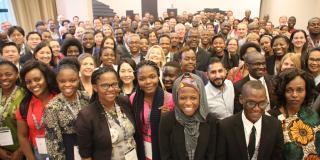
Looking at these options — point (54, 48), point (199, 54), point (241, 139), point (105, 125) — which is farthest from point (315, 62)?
point (54, 48)

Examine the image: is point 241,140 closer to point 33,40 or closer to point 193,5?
point 33,40

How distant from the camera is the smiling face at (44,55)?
353 cm

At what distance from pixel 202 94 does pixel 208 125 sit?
0.78 ft

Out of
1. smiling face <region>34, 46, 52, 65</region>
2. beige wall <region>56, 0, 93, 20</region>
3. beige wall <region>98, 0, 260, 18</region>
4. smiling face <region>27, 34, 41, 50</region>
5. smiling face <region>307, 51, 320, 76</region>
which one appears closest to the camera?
smiling face <region>307, 51, 320, 76</region>

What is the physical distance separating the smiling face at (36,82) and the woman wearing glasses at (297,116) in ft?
6.44

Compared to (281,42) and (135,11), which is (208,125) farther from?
(135,11)

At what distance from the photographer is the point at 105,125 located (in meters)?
1.98

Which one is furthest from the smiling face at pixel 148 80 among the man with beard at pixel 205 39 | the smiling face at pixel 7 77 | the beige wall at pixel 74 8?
the beige wall at pixel 74 8

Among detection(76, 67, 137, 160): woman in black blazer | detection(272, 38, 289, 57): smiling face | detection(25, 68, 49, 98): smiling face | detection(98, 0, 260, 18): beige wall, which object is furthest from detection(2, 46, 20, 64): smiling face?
detection(98, 0, 260, 18): beige wall

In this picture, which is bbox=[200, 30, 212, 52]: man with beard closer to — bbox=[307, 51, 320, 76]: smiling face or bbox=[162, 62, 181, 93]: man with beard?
bbox=[307, 51, 320, 76]: smiling face

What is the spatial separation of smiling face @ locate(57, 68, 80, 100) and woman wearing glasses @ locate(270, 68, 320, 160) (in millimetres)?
1667

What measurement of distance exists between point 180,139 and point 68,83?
102 cm

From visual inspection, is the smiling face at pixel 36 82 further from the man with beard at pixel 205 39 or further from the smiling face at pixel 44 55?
the man with beard at pixel 205 39

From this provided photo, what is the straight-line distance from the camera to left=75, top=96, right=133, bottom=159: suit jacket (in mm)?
1938
